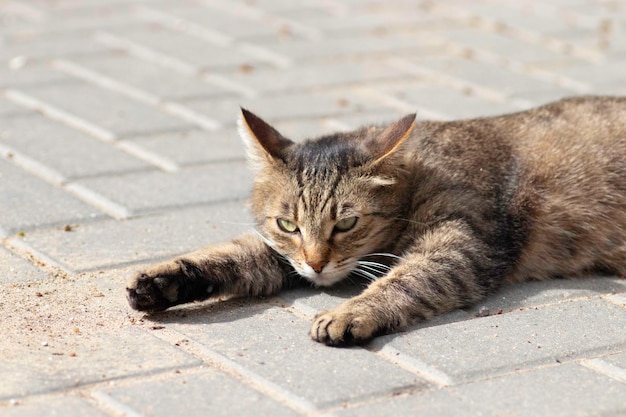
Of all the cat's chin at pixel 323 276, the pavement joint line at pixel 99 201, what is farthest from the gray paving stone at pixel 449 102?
the cat's chin at pixel 323 276

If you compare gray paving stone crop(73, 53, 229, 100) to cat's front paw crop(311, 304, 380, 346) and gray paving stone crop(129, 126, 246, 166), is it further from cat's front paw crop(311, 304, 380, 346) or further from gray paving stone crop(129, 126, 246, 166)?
cat's front paw crop(311, 304, 380, 346)

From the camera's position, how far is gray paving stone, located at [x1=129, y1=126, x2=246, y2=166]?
5.78 metres

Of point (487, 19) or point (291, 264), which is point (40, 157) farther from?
point (487, 19)

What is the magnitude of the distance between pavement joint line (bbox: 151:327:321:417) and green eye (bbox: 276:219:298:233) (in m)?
Answer: 0.75

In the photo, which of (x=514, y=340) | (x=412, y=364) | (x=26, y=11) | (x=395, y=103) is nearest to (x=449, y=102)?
(x=395, y=103)

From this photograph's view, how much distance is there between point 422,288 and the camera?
13.3 feet

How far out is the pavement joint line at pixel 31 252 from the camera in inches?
170

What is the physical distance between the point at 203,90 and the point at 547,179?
2879mm

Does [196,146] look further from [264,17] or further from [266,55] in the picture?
[264,17]

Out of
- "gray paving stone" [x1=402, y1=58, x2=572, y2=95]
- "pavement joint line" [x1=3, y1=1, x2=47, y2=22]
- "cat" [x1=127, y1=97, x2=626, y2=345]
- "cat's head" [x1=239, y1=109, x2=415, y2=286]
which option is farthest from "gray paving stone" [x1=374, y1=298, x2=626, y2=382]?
"pavement joint line" [x1=3, y1=1, x2=47, y2=22]

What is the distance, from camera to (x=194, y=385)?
3.30m

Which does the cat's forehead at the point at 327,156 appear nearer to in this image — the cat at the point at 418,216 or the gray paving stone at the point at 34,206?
the cat at the point at 418,216

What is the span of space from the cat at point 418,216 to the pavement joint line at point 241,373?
0.24m

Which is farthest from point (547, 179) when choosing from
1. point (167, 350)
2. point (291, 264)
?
point (167, 350)
